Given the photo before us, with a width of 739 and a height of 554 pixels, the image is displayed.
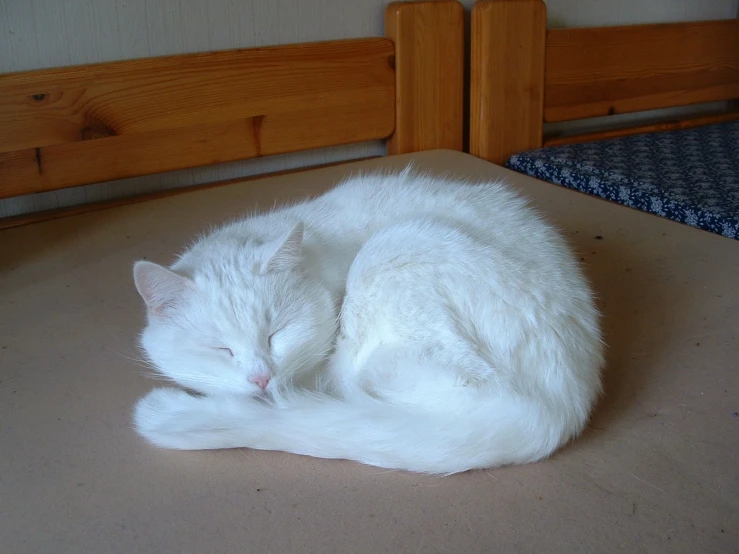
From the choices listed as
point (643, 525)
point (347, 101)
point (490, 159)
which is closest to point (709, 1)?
point (490, 159)

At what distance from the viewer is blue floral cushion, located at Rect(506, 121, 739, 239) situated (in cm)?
197

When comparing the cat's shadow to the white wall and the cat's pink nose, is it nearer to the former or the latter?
the cat's pink nose

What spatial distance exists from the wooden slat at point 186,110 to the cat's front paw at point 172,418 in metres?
1.12

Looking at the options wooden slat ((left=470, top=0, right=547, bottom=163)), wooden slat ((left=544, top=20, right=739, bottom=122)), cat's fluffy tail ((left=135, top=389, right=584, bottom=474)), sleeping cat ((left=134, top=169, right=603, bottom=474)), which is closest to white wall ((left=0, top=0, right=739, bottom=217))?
wooden slat ((left=470, top=0, right=547, bottom=163))

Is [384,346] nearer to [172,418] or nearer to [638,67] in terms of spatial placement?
[172,418]

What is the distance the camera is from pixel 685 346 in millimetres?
1354

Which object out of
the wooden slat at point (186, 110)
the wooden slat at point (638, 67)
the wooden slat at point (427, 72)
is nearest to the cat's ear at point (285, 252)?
the wooden slat at point (186, 110)

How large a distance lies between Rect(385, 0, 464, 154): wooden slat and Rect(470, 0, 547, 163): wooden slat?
2.8 inches

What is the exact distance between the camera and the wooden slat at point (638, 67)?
2.77 m

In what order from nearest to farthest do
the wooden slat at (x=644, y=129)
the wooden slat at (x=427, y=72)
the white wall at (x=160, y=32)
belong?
the white wall at (x=160, y=32) < the wooden slat at (x=427, y=72) < the wooden slat at (x=644, y=129)

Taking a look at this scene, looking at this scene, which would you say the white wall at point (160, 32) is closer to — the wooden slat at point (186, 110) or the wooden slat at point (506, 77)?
the wooden slat at point (186, 110)

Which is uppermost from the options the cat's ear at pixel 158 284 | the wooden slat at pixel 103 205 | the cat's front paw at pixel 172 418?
the cat's ear at pixel 158 284

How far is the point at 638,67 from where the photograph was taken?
2.95 metres

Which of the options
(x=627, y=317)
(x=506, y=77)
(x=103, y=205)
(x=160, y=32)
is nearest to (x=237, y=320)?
(x=627, y=317)
